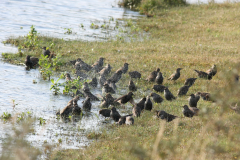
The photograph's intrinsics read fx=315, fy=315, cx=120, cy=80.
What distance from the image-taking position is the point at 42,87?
42.3 ft

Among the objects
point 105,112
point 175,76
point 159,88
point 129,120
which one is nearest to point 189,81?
point 175,76

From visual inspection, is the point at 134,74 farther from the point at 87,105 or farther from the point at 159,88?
the point at 87,105

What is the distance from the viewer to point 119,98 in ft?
37.4

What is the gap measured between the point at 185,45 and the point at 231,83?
15.5 metres

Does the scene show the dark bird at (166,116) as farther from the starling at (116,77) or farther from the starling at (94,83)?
the starling at (94,83)

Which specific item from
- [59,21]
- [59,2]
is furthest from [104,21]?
[59,2]

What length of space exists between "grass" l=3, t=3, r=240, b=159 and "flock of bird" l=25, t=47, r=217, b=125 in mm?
282

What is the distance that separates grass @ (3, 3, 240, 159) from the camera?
5.08m

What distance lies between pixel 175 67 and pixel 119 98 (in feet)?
17.2

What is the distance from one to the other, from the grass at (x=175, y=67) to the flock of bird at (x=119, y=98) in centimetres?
28

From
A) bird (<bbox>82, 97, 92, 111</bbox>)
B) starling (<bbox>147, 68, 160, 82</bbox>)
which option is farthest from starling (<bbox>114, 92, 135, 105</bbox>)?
starling (<bbox>147, 68, 160, 82</bbox>)

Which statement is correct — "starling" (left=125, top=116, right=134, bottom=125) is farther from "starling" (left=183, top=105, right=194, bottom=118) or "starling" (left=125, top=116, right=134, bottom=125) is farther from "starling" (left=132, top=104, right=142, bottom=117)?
"starling" (left=183, top=105, right=194, bottom=118)

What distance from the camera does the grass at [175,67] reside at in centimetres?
508

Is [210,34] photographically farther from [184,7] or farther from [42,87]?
[42,87]
